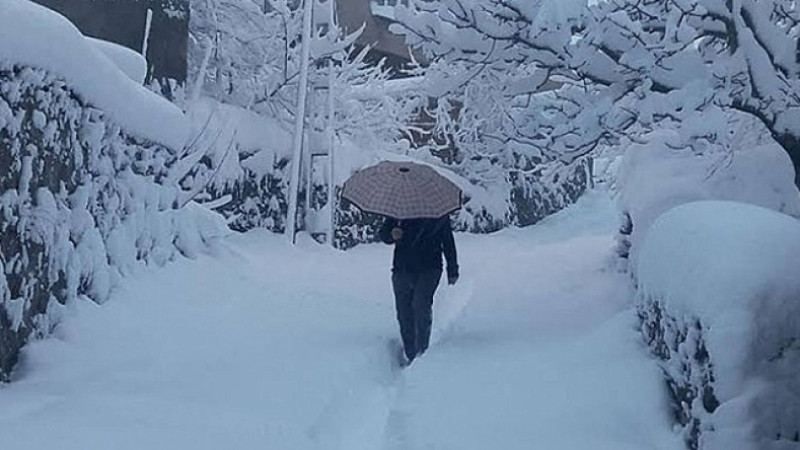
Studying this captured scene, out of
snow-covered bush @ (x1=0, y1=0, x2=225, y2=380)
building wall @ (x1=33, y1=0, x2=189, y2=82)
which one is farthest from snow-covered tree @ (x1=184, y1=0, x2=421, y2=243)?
snow-covered bush @ (x1=0, y1=0, x2=225, y2=380)

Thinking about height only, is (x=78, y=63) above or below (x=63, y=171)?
above

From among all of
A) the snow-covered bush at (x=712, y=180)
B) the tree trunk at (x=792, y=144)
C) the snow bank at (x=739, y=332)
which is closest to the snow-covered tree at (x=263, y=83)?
the snow-covered bush at (x=712, y=180)

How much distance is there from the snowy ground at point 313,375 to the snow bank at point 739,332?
0.69 metres

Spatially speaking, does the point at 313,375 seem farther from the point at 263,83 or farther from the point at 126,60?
the point at 263,83

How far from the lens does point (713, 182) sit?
8945 millimetres

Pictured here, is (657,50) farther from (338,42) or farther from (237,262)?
(338,42)

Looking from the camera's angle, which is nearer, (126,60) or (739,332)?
(739,332)

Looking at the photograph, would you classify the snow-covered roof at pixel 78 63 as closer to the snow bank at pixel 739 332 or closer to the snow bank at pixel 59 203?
the snow bank at pixel 59 203

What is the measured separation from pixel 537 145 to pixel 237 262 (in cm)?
324

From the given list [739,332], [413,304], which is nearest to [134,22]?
[413,304]

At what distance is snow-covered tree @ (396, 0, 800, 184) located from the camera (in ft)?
24.2

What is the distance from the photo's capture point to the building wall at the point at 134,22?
40.0 feet

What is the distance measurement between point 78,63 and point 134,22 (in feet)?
22.8

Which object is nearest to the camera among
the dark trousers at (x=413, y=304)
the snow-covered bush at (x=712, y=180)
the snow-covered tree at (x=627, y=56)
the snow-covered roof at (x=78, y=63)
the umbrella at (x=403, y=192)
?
the snow-covered roof at (x=78, y=63)
